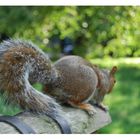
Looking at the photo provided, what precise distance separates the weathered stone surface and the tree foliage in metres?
3.57

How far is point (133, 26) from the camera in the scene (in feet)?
18.6

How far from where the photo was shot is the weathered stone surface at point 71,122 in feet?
4.22

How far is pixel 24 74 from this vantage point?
1.28m

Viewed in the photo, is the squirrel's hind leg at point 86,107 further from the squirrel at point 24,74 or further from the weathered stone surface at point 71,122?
the squirrel at point 24,74

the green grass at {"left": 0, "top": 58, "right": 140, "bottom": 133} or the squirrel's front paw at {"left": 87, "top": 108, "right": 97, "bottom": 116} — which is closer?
the squirrel's front paw at {"left": 87, "top": 108, "right": 97, "bottom": 116}

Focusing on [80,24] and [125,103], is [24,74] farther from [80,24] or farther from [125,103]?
[80,24]

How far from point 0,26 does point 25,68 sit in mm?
3930

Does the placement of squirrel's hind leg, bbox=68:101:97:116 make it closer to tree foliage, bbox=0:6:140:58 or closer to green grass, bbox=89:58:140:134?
green grass, bbox=89:58:140:134

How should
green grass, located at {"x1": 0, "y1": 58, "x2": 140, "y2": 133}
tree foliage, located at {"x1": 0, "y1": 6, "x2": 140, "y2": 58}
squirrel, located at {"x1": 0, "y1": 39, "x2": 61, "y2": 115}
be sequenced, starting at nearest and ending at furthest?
1. squirrel, located at {"x1": 0, "y1": 39, "x2": 61, "y2": 115}
2. green grass, located at {"x1": 0, "y1": 58, "x2": 140, "y2": 133}
3. tree foliage, located at {"x1": 0, "y1": 6, "x2": 140, "y2": 58}

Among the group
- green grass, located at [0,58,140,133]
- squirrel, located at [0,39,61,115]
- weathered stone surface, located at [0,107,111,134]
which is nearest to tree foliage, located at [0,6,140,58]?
green grass, located at [0,58,140,133]

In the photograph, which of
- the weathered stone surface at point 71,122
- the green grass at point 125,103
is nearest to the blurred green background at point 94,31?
the green grass at point 125,103

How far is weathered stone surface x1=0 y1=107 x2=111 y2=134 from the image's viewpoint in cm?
129

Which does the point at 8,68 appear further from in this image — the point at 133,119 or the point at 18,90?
the point at 133,119
